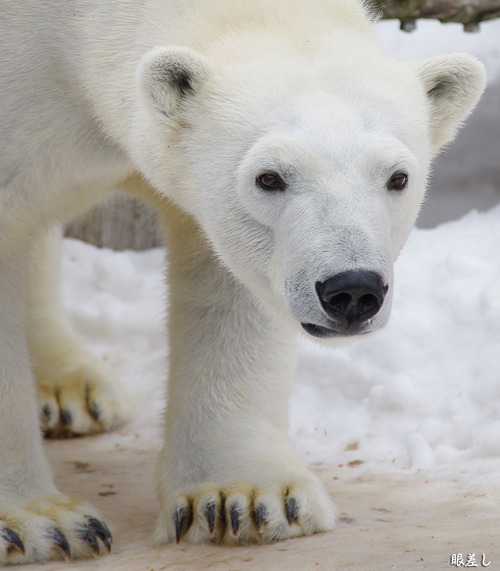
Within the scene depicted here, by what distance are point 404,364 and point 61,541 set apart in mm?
1758

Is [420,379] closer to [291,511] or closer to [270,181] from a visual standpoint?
[291,511]

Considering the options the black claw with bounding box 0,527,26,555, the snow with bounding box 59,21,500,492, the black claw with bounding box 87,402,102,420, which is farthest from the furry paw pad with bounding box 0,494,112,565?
the black claw with bounding box 87,402,102,420

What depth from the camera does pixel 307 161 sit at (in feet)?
6.34

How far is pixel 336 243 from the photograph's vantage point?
6.11 feet

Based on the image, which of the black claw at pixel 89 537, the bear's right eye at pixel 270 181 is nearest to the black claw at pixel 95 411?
the black claw at pixel 89 537

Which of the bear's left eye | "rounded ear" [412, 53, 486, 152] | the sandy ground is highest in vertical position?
"rounded ear" [412, 53, 486, 152]

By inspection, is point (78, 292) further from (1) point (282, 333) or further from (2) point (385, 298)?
(2) point (385, 298)

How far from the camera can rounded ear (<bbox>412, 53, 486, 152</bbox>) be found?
231 cm

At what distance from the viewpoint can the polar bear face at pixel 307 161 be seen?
191cm

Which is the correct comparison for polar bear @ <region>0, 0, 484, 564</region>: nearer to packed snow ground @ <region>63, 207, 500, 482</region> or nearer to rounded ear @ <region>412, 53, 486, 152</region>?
rounded ear @ <region>412, 53, 486, 152</region>

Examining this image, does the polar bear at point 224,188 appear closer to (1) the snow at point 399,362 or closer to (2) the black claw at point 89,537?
(2) the black claw at point 89,537

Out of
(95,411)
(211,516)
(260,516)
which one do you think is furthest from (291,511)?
(95,411)

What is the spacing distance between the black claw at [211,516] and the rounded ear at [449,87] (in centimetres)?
125

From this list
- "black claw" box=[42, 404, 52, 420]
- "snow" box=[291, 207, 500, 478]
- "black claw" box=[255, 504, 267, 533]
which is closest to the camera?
"black claw" box=[255, 504, 267, 533]
